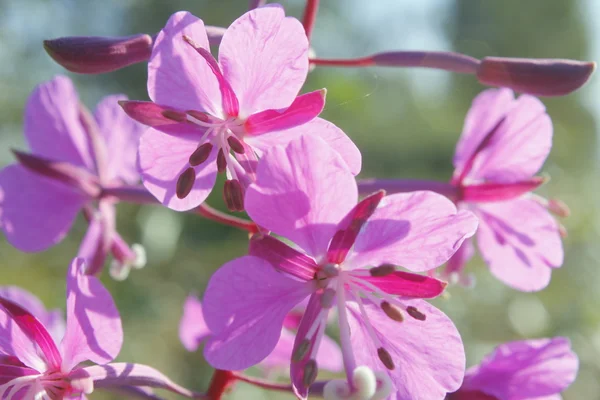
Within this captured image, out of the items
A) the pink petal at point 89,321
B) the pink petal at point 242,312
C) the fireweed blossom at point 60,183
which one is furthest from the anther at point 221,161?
the fireweed blossom at point 60,183

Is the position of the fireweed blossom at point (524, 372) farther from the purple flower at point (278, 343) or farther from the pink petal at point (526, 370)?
the purple flower at point (278, 343)

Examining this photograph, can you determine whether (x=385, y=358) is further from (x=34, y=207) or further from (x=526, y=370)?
(x=34, y=207)

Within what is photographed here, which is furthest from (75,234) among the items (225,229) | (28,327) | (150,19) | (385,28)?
(385,28)

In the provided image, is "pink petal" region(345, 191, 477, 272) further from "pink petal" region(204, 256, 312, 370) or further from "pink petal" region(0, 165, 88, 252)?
"pink petal" region(0, 165, 88, 252)

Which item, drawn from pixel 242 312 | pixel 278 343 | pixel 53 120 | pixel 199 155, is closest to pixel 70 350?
pixel 242 312

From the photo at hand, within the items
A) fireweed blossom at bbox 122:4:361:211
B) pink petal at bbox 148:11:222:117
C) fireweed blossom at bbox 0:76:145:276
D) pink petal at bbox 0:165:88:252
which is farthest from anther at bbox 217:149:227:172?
pink petal at bbox 0:165:88:252

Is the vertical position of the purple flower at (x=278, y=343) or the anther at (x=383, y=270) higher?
the anther at (x=383, y=270)
